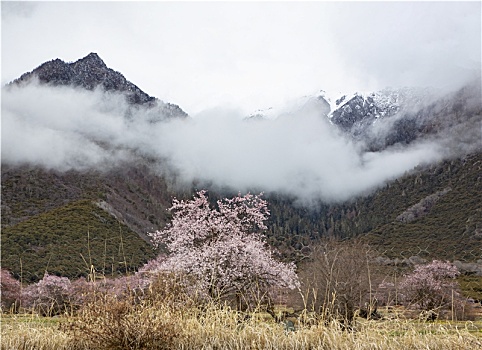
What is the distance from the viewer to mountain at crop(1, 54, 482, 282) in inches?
2180

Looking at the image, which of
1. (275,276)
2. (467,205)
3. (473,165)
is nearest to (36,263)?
(275,276)

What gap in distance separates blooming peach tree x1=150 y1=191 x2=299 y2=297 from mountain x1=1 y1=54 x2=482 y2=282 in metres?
4.08

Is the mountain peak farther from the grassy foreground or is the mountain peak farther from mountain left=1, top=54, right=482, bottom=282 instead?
the grassy foreground

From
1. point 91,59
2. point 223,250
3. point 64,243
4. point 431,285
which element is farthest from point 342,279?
point 91,59

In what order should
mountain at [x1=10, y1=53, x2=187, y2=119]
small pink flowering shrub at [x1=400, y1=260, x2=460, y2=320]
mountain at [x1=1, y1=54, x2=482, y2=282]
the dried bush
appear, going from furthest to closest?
mountain at [x1=10, y1=53, x2=187, y2=119], mountain at [x1=1, y1=54, x2=482, y2=282], small pink flowering shrub at [x1=400, y1=260, x2=460, y2=320], the dried bush

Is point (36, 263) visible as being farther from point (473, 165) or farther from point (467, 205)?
point (473, 165)

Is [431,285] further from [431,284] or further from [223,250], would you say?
[223,250]

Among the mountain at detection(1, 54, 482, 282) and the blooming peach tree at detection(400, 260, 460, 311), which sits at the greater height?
the mountain at detection(1, 54, 482, 282)

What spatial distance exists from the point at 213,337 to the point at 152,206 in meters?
126

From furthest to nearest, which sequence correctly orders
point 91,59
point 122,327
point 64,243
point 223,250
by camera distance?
point 91,59
point 64,243
point 223,250
point 122,327

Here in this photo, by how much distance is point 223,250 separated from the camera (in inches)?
600

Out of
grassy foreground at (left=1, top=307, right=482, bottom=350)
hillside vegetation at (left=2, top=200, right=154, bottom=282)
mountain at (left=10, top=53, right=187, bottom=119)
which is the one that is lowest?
grassy foreground at (left=1, top=307, right=482, bottom=350)

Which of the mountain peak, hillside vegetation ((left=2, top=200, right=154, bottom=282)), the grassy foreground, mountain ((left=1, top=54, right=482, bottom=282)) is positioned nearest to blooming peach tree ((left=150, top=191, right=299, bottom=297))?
mountain ((left=1, top=54, right=482, bottom=282))

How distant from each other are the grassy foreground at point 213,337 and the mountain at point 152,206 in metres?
14.3
